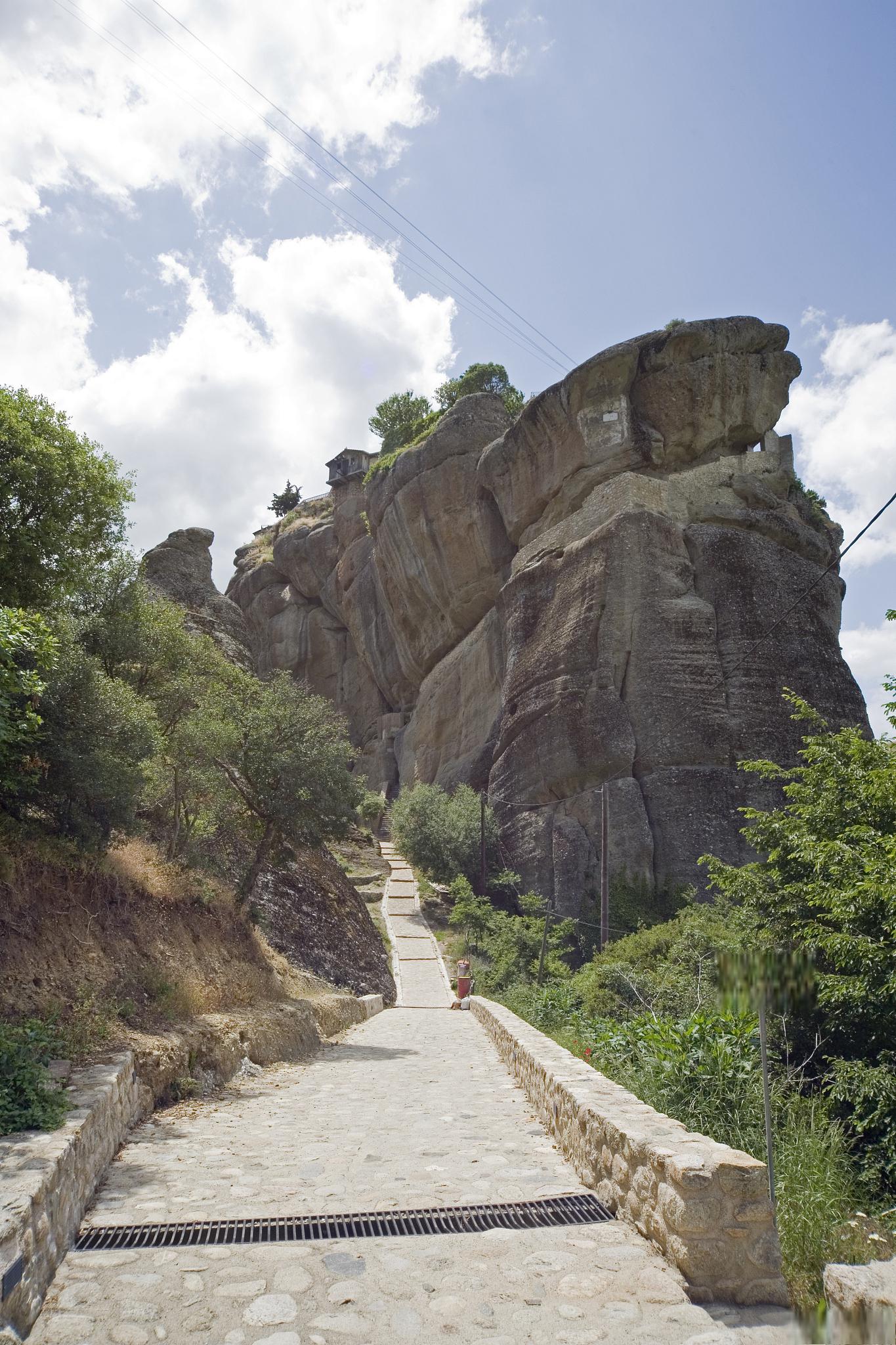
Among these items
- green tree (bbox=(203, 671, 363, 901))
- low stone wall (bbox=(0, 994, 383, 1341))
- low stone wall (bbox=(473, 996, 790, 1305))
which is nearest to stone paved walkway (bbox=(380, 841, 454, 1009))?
green tree (bbox=(203, 671, 363, 901))

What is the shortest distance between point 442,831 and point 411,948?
7.48 meters

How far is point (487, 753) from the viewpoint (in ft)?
130

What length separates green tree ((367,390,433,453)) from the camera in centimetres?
5753

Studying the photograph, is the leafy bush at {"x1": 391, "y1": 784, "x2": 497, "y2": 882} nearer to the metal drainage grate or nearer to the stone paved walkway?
the stone paved walkway

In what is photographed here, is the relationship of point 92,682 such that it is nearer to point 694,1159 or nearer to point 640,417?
point 694,1159

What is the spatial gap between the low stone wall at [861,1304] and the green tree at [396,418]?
182 ft

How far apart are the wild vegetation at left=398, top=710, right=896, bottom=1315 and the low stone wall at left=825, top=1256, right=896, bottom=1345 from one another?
90 centimetres

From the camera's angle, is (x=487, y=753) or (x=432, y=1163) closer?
(x=432, y=1163)

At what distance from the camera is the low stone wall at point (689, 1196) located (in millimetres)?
3725

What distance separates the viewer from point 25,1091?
4812 millimetres

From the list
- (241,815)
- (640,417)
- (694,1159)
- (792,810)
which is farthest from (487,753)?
(694,1159)

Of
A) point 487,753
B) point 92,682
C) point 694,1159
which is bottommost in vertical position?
point 694,1159

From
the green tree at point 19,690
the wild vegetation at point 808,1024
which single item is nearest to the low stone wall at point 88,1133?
→ the green tree at point 19,690

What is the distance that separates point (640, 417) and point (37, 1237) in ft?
122
